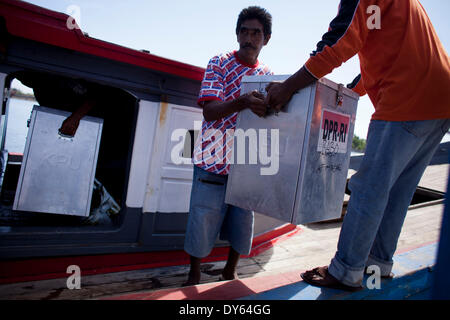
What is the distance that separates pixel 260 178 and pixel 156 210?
1.35 meters

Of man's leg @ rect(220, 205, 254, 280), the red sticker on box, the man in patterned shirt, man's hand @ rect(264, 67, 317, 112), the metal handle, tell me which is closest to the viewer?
man's hand @ rect(264, 67, 317, 112)

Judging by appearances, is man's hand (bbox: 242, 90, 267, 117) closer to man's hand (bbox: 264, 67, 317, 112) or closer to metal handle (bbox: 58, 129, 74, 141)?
man's hand (bbox: 264, 67, 317, 112)

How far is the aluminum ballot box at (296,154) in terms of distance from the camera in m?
1.50

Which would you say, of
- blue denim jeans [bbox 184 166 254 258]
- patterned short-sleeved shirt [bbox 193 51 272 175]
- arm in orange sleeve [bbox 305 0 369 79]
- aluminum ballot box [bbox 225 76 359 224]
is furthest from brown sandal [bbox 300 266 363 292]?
arm in orange sleeve [bbox 305 0 369 79]

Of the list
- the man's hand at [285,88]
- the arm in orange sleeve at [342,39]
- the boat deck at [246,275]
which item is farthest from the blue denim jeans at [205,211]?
the arm in orange sleeve at [342,39]

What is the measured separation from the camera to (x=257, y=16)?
206 cm

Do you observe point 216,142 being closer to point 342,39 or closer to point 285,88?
point 285,88

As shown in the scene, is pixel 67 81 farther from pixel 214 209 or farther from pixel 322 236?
pixel 322 236

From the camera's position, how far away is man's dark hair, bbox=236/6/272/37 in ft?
6.77

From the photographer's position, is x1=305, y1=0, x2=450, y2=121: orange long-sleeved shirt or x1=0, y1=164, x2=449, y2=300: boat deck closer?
x1=305, y1=0, x2=450, y2=121: orange long-sleeved shirt

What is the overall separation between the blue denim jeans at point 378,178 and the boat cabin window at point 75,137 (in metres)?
1.92

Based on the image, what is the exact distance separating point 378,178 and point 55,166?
235cm
